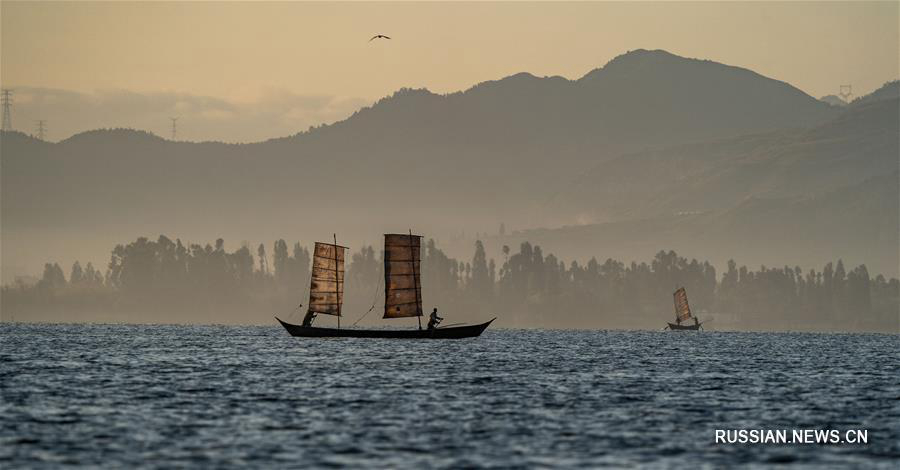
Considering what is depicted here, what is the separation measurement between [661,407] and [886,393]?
996 inches

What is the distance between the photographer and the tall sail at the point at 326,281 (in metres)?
172

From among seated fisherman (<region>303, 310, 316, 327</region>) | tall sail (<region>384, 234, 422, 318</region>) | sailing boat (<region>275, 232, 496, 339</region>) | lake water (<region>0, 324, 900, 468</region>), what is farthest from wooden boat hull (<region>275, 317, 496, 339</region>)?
lake water (<region>0, 324, 900, 468</region>)

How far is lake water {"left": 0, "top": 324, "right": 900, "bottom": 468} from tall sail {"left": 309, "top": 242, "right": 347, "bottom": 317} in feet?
120

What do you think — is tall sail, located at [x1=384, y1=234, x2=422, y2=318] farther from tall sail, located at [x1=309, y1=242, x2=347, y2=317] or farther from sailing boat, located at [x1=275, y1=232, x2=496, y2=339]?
tall sail, located at [x1=309, y1=242, x2=347, y2=317]

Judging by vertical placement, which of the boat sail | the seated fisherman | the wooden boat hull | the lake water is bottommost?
the lake water

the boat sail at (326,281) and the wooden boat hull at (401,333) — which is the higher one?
the boat sail at (326,281)

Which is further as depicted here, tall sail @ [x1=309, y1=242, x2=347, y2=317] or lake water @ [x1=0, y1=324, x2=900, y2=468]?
tall sail @ [x1=309, y1=242, x2=347, y2=317]

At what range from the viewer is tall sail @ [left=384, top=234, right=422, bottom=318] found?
556 ft

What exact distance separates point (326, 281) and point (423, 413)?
97016 millimetres

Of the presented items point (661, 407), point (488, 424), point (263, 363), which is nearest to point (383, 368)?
point (263, 363)

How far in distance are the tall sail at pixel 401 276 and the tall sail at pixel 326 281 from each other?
657cm

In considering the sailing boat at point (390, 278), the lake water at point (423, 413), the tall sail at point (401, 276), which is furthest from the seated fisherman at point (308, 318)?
the lake water at point (423, 413)

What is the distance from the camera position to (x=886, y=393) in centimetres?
9844

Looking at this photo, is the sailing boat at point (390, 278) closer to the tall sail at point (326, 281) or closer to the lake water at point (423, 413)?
the tall sail at point (326, 281)
